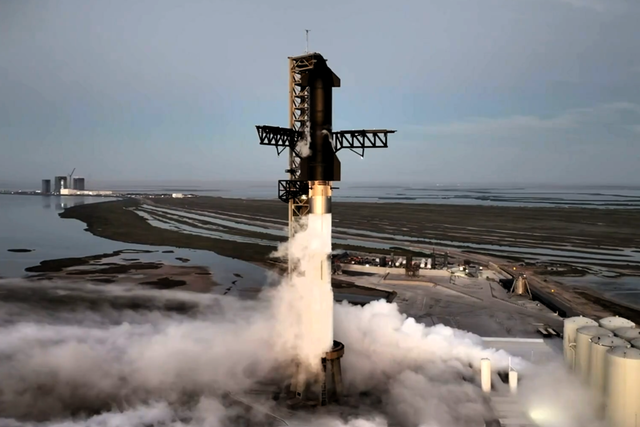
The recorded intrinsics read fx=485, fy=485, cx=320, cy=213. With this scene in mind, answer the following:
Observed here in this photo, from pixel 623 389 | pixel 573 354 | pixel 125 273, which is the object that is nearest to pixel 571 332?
pixel 573 354

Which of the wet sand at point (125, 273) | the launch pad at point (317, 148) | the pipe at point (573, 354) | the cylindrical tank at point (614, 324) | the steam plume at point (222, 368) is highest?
the launch pad at point (317, 148)

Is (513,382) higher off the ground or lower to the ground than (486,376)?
lower

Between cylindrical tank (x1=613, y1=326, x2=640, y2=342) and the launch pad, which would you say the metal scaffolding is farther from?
cylindrical tank (x1=613, y1=326, x2=640, y2=342)

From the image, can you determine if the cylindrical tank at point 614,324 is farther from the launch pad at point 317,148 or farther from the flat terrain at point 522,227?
the flat terrain at point 522,227

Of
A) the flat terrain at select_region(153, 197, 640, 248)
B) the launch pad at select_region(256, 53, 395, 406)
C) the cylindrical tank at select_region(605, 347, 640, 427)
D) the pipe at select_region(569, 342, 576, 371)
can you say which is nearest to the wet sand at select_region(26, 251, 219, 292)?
the launch pad at select_region(256, 53, 395, 406)

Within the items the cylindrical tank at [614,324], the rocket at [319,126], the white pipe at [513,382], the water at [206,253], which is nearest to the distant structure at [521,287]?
the water at [206,253]

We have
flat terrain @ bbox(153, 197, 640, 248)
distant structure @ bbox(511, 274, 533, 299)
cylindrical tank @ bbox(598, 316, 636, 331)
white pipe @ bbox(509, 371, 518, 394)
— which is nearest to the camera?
white pipe @ bbox(509, 371, 518, 394)

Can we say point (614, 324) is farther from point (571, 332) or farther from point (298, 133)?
point (298, 133)
